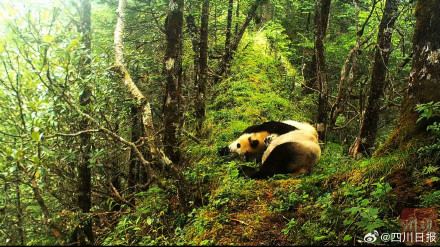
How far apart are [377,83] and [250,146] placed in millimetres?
2748

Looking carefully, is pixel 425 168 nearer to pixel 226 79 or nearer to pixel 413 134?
pixel 413 134

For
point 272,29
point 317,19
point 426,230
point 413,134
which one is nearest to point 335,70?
point 272,29

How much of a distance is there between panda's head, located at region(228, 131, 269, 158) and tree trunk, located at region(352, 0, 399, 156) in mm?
2004

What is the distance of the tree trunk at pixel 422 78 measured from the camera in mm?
3387

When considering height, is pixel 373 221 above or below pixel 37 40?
below

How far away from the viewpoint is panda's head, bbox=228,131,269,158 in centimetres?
529

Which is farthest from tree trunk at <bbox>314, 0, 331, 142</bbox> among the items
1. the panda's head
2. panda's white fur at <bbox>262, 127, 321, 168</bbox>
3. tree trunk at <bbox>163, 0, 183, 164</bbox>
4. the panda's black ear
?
tree trunk at <bbox>163, 0, 183, 164</bbox>

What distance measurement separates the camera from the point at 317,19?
20.6 feet

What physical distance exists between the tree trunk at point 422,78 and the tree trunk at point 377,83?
1.68 metres

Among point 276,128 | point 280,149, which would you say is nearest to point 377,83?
point 276,128

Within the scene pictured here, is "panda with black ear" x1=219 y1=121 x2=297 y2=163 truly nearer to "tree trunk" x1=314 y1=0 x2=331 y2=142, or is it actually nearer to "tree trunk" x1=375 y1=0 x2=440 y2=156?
"tree trunk" x1=314 y1=0 x2=331 y2=142

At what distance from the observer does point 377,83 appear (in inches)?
211

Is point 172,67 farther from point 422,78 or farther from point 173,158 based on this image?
point 422,78

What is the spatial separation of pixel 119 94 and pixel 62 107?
81.5 inches
